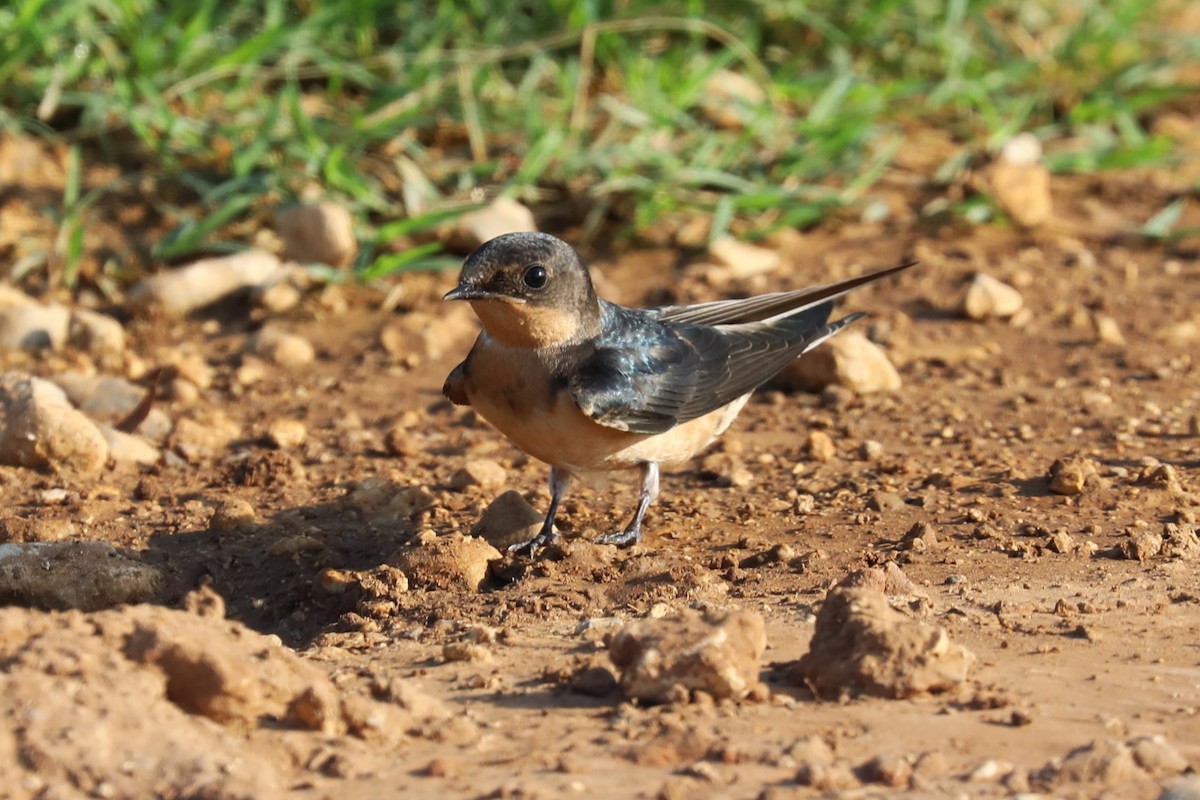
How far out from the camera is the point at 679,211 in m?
8.26

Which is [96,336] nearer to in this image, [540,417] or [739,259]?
[540,417]

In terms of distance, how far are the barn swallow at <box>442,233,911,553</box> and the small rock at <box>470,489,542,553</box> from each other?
2.1 inches

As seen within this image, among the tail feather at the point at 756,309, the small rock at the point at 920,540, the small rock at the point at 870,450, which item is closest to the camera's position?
the small rock at the point at 920,540

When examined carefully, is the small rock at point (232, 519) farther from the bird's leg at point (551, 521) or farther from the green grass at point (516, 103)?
the green grass at point (516, 103)

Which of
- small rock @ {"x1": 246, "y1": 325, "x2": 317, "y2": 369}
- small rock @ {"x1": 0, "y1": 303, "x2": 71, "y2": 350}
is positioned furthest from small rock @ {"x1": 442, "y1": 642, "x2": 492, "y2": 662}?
small rock @ {"x1": 0, "y1": 303, "x2": 71, "y2": 350}

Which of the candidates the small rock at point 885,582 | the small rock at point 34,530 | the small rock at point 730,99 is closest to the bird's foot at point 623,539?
the small rock at point 885,582

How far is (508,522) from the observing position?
539 centimetres

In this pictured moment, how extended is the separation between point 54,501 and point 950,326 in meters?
3.92

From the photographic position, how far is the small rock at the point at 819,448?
603cm

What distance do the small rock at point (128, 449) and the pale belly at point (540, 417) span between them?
1.42 metres

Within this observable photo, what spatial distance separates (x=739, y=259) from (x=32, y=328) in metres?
3.23

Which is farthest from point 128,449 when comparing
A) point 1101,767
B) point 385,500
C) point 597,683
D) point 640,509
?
point 1101,767

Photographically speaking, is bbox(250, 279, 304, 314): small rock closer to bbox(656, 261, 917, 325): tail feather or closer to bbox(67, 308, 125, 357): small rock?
bbox(67, 308, 125, 357): small rock

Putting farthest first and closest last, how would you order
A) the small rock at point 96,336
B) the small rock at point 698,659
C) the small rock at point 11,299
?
the small rock at point 11,299 → the small rock at point 96,336 → the small rock at point 698,659
